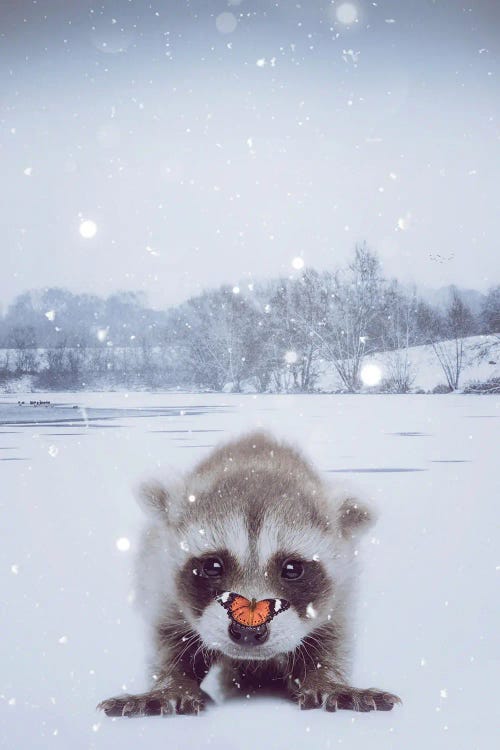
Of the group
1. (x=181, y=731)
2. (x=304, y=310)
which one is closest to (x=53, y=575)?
(x=181, y=731)

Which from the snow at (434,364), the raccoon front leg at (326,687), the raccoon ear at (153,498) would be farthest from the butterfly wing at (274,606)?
the snow at (434,364)

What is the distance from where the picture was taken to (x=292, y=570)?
1199mm

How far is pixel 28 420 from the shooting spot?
383 cm

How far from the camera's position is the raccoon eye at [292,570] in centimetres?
119

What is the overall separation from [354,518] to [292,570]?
214 mm

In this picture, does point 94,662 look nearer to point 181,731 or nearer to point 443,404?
point 181,731

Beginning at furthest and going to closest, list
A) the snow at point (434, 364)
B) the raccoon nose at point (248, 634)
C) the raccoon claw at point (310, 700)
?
the snow at point (434, 364) → the raccoon claw at point (310, 700) → the raccoon nose at point (248, 634)

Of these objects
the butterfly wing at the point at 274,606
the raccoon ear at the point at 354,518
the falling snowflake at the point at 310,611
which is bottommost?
the falling snowflake at the point at 310,611

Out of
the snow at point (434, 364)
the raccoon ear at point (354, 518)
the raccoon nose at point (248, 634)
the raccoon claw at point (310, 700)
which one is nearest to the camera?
the raccoon nose at point (248, 634)

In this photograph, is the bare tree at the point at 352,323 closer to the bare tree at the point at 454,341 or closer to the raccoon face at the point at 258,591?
the bare tree at the point at 454,341

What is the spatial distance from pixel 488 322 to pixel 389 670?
2.67 meters

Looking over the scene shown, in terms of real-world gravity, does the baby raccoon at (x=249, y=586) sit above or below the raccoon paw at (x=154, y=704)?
above

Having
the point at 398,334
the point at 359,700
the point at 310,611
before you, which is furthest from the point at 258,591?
the point at 398,334

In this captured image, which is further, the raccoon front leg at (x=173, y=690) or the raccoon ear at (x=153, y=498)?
the raccoon ear at (x=153, y=498)
